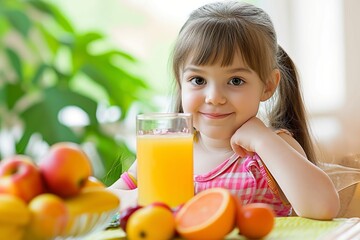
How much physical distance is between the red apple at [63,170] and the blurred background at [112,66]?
193 cm

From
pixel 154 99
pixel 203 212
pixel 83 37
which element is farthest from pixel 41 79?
pixel 203 212

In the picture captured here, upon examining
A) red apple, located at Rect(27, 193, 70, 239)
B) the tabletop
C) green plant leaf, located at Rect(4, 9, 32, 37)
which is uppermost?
green plant leaf, located at Rect(4, 9, 32, 37)

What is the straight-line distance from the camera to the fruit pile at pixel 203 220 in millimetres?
1224

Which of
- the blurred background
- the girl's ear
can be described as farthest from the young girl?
the blurred background

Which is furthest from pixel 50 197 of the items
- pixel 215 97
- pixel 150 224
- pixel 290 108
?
pixel 290 108

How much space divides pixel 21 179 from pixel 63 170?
6cm

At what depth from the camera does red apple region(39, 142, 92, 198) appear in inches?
45.7

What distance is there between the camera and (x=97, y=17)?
3.71m

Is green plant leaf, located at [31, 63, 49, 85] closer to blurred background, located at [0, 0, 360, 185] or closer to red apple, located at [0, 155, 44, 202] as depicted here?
blurred background, located at [0, 0, 360, 185]

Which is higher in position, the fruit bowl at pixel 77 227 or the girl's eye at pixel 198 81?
the girl's eye at pixel 198 81

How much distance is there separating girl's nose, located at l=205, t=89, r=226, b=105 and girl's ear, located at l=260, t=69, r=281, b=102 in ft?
0.59

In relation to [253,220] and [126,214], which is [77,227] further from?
[253,220]

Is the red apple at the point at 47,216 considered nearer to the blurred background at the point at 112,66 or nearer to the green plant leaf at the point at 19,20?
the blurred background at the point at 112,66

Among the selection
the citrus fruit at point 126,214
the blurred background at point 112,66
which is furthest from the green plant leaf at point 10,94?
the citrus fruit at point 126,214
